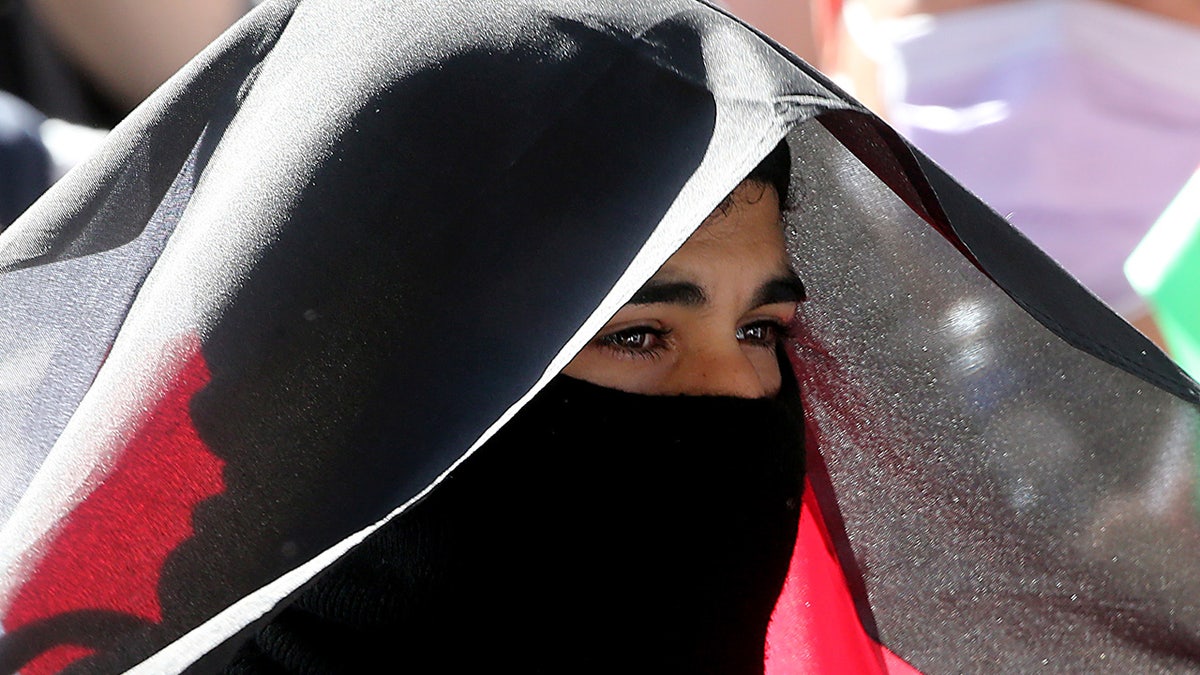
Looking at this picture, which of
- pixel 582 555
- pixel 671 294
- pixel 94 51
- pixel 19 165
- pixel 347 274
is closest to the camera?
pixel 347 274

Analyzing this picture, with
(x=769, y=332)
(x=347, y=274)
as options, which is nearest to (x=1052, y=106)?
(x=769, y=332)

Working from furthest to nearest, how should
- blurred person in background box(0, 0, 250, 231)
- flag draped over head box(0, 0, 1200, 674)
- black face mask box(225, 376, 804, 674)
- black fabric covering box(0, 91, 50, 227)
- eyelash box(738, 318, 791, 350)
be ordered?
blurred person in background box(0, 0, 250, 231)
black fabric covering box(0, 91, 50, 227)
eyelash box(738, 318, 791, 350)
black face mask box(225, 376, 804, 674)
flag draped over head box(0, 0, 1200, 674)

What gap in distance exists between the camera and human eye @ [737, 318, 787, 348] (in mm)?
1820

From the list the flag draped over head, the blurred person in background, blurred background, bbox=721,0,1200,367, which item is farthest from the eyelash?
the blurred person in background

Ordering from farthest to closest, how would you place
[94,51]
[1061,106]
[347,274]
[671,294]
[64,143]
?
[94,51] → [64,143] → [1061,106] → [671,294] → [347,274]

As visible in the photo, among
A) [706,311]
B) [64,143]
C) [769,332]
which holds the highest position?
[64,143]

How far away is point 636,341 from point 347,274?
0.48 m

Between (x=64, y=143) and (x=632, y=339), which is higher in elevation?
(x=64, y=143)

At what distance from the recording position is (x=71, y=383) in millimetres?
1420

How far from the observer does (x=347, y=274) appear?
4.34ft

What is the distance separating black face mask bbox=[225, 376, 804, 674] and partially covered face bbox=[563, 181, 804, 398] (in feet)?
0.10

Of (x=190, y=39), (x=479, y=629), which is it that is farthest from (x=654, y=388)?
(x=190, y=39)

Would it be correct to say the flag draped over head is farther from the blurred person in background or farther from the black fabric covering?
the blurred person in background

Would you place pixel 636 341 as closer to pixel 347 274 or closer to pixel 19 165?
pixel 347 274
